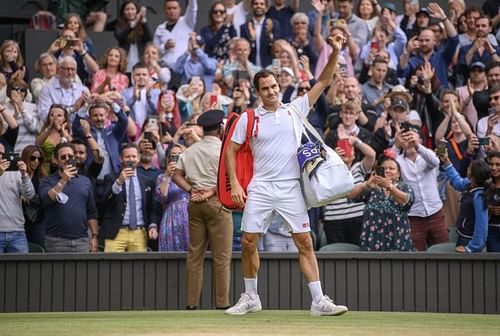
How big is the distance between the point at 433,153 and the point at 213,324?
223 inches

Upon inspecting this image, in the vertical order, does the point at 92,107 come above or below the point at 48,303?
above

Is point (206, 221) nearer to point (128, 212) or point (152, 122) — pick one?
point (128, 212)

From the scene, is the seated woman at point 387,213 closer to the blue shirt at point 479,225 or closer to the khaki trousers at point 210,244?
the blue shirt at point 479,225

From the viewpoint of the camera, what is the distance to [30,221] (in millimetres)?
14812

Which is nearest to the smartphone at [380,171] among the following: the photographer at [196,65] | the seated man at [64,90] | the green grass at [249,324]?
the green grass at [249,324]

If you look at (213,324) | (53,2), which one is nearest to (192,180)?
(213,324)

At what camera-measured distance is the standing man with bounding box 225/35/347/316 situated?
424 inches

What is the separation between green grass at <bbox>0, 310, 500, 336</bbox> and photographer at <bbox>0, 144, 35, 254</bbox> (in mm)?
2642

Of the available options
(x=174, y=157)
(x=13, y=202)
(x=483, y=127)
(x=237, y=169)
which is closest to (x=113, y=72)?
(x=174, y=157)

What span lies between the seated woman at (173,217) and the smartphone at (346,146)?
81.2 inches

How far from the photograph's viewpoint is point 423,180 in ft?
48.8

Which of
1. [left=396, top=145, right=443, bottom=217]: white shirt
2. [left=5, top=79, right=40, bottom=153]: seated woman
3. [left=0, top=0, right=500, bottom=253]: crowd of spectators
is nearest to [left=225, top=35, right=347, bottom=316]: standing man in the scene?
[left=0, top=0, right=500, bottom=253]: crowd of spectators

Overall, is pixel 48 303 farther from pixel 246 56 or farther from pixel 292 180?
pixel 246 56

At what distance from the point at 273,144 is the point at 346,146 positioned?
4.49 meters
